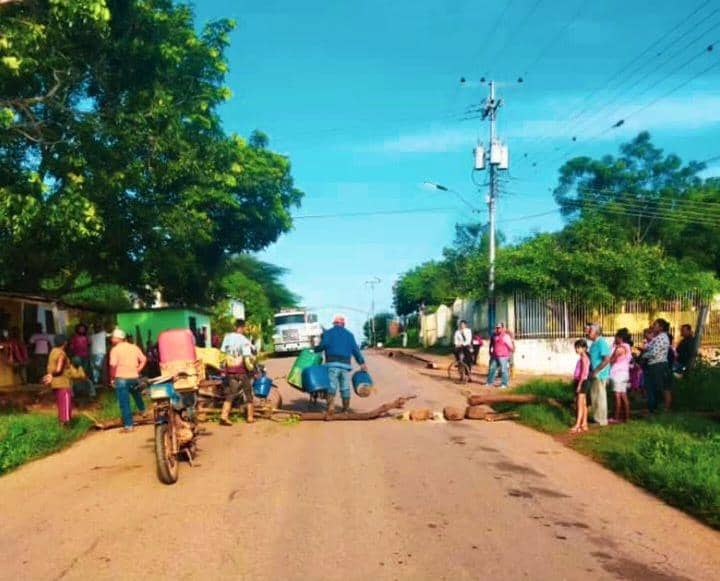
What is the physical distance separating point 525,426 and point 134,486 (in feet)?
Result: 23.1

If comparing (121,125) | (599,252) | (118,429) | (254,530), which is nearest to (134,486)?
(254,530)

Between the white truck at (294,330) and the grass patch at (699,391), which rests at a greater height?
the white truck at (294,330)

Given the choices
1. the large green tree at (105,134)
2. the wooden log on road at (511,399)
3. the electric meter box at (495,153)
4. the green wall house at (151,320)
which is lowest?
the wooden log on road at (511,399)

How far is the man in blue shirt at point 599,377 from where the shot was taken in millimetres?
11445

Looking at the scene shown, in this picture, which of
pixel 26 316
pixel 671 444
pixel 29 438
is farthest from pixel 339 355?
pixel 26 316

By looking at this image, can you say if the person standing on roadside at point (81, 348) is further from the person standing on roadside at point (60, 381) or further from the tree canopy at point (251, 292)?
the tree canopy at point (251, 292)

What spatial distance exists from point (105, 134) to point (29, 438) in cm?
503

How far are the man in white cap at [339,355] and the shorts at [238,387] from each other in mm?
1396

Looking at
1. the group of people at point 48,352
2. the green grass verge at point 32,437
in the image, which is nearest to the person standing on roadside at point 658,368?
the green grass verge at point 32,437

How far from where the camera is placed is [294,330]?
42.3 metres

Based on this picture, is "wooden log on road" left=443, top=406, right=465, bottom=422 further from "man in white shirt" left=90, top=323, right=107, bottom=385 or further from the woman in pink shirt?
"man in white shirt" left=90, top=323, right=107, bottom=385

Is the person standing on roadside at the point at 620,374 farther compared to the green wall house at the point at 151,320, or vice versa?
the green wall house at the point at 151,320

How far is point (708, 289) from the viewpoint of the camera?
2739 cm

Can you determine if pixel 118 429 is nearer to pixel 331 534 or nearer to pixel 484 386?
pixel 331 534
